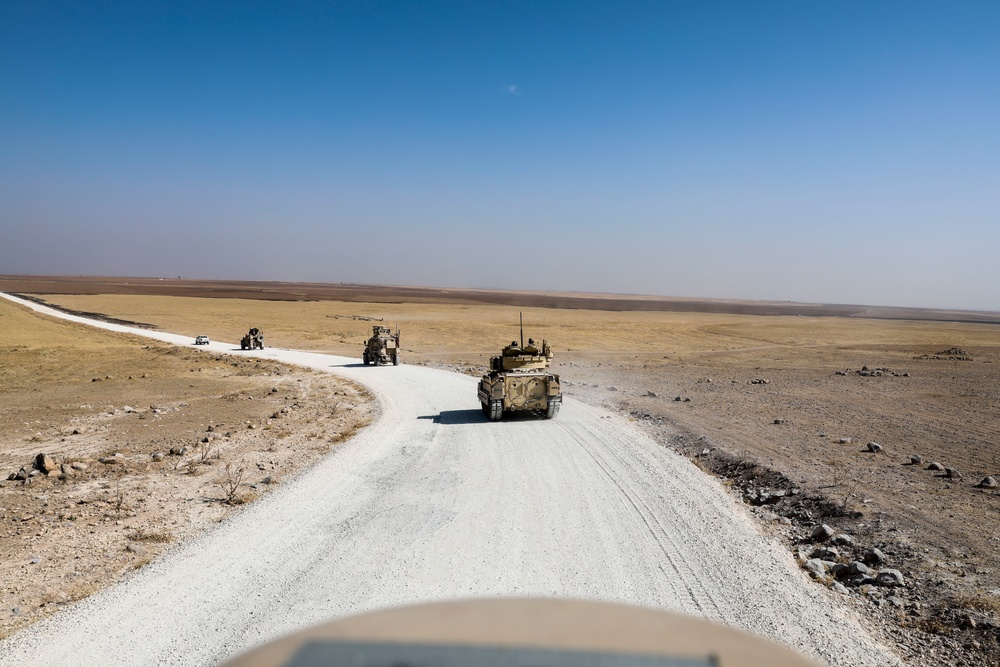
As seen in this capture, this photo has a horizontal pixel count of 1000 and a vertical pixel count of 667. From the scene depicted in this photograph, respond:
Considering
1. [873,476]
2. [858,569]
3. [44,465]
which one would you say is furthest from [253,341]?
[858,569]

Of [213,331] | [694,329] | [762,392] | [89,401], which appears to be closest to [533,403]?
[762,392]

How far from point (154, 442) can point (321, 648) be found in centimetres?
1717

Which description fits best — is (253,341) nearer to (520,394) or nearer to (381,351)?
(381,351)

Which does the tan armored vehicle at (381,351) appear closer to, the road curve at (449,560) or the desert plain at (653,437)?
the desert plain at (653,437)

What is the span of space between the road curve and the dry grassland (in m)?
0.84

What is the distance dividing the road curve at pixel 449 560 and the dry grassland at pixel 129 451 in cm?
84

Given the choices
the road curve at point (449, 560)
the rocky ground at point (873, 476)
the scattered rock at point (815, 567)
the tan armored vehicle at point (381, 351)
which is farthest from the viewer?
the tan armored vehicle at point (381, 351)

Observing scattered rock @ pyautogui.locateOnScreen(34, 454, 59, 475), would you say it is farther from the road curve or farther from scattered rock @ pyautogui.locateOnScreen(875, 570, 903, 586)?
scattered rock @ pyautogui.locateOnScreen(875, 570, 903, 586)

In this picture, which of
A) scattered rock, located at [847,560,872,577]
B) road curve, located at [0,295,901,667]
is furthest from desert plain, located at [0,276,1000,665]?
road curve, located at [0,295,901,667]

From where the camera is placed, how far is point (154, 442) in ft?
54.1

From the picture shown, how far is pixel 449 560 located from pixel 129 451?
11269mm

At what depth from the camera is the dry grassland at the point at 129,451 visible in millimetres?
8812

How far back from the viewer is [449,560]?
8.56 m

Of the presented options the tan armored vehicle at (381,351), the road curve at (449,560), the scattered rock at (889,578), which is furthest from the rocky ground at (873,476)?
the tan armored vehicle at (381,351)
